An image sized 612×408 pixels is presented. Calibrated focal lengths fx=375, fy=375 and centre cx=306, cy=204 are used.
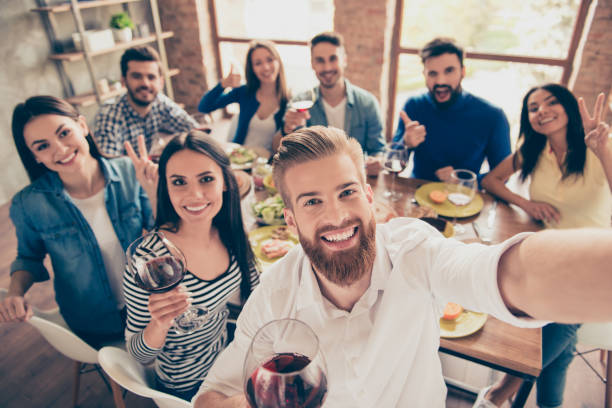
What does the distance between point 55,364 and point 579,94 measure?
4.99 meters

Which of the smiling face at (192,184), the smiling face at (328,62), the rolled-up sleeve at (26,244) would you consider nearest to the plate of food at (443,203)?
the smiling face at (192,184)

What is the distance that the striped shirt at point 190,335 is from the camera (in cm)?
134

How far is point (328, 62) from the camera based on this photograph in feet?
9.30

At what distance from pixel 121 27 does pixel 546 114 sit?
4669 millimetres

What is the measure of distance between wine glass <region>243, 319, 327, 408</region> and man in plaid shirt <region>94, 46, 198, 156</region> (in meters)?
2.74

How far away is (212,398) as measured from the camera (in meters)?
1.06

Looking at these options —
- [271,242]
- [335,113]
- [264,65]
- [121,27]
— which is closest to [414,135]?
[335,113]

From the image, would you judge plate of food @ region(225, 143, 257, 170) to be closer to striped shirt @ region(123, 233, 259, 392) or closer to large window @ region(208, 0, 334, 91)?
striped shirt @ region(123, 233, 259, 392)

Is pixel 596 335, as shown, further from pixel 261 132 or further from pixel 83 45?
pixel 83 45

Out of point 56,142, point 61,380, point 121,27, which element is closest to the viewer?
point 56,142

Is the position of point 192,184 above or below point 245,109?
above

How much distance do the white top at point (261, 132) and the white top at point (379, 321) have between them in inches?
84.6

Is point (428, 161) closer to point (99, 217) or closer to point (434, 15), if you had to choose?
point (99, 217)

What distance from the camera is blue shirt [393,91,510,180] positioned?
8.73 ft
